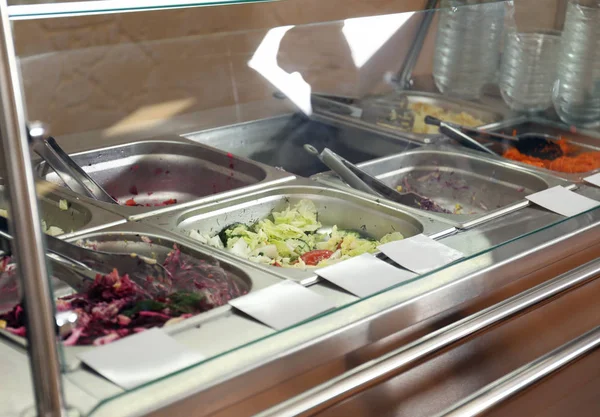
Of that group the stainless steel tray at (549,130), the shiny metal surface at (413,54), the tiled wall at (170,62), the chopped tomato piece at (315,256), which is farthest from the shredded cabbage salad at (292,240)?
→ the shiny metal surface at (413,54)

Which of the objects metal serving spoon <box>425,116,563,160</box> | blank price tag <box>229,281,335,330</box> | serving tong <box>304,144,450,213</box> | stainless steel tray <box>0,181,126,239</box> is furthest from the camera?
metal serving spoon <box>425,116,563,160</box>

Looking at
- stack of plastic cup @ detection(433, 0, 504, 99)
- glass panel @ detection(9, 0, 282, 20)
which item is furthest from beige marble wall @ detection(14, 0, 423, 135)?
glass panel @ detection(9, 0, 282, 20)

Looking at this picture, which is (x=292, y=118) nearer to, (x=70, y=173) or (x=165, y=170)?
(x=165, y=170)

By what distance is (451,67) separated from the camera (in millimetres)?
1909

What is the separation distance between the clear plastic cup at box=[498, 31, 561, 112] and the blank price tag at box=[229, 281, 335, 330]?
1.17 meters

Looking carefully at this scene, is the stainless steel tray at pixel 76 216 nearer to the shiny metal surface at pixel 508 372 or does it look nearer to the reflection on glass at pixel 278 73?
the shiny metal surface at pixel 508 372

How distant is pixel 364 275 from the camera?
0.96 metres

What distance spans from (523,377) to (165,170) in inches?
30.6

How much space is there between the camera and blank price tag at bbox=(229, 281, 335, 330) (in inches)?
33.1

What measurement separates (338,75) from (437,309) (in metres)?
0.90

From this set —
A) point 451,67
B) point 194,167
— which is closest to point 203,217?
point 194,167

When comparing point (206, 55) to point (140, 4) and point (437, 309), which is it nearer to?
point (140, 4)

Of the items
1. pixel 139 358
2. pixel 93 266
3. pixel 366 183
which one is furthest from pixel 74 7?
pixel 366 183

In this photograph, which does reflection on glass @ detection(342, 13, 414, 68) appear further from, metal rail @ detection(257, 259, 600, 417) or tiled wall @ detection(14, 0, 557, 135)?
metal rail @ detection(257, 259, 600, 417)
